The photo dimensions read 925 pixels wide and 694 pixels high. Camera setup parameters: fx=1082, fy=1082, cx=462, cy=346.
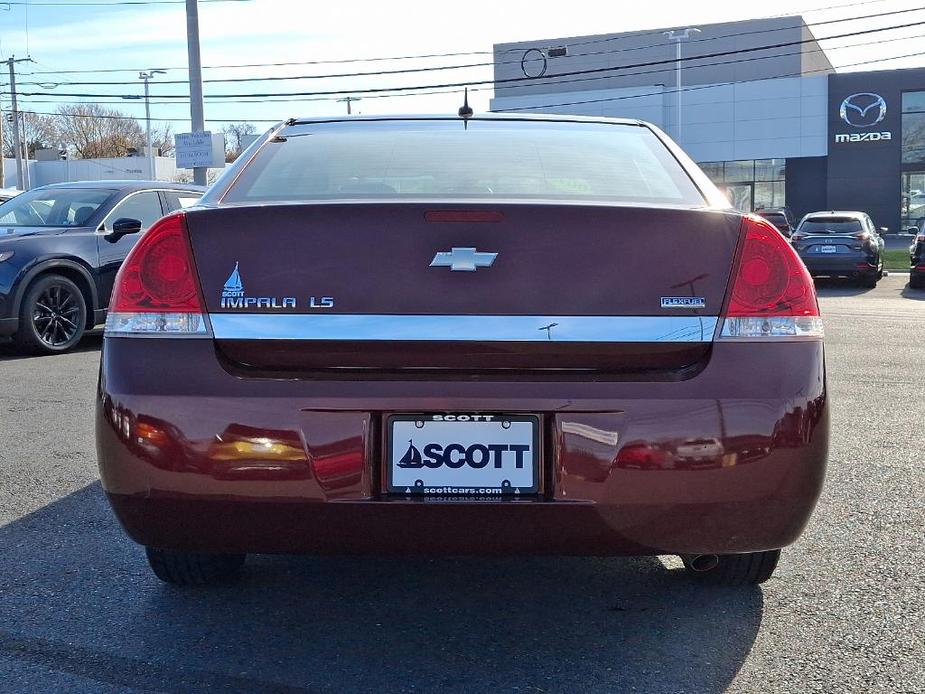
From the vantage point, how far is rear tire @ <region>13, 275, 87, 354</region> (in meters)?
9.09

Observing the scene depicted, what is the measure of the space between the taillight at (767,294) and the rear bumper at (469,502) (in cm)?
5

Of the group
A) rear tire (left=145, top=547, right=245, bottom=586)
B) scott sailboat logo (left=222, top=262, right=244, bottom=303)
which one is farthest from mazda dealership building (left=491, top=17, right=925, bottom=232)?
scott sailboat logo (left=222, top=262, right=244, bottom=303)

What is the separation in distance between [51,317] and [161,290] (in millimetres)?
7142

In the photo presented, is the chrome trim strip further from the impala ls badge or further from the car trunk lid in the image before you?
the impala ls badge

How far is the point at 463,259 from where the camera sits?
8.53ft

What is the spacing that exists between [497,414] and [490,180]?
825 millimetres

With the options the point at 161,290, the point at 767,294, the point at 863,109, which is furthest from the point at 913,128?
the point at 161,290

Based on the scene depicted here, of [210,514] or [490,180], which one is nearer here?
Result: [210,514]

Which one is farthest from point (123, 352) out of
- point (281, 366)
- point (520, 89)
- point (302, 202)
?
point (520, 89)

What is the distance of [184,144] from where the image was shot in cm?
2106

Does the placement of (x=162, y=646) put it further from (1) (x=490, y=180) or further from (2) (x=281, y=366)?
(1) (x=490, y=180)

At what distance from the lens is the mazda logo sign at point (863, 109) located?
159 ft

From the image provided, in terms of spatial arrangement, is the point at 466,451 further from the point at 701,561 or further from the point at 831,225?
the point at 831,225

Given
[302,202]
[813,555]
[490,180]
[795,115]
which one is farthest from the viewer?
[795,115]
